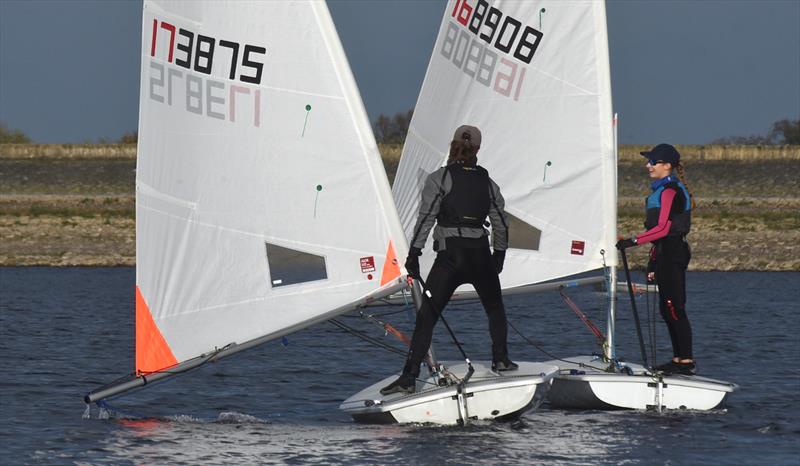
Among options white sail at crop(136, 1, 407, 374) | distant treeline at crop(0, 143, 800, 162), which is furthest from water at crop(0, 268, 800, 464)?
distant treeline at crop(0, 143, 800, 162)

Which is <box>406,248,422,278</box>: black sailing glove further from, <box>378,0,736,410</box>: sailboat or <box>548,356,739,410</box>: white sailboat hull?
<box>378,0,736,410</box>: sailboat

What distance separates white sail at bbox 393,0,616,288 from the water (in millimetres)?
1836

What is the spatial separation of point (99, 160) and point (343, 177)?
4457 cm

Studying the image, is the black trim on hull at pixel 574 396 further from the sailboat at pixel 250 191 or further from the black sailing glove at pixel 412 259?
the black sailing glove at pixel 412 259

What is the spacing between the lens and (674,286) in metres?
12.4

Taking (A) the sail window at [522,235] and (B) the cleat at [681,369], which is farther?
(A) the sail window at [522,235]

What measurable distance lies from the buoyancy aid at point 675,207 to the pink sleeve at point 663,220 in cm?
5

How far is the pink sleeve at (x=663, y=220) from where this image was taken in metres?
12.3

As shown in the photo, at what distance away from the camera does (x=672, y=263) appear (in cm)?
1245

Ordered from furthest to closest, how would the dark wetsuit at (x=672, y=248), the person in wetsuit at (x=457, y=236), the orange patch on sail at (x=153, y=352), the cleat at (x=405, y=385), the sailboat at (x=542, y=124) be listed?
the sailboat at (x=542, y=124) → the dark wetsuit at (x=672, y=248) → the orange patch on sail at (x=153, y=352) → the cleat at (x=405, y=385) → the person in wetsuit at (x=457, y=236)

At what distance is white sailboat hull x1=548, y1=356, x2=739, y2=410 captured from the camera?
12.3m

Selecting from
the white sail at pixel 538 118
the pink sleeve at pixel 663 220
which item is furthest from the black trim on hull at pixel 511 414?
the white sail at pixel 538 118

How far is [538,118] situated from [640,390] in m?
2.74

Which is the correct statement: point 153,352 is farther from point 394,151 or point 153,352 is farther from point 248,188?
point 394,151
